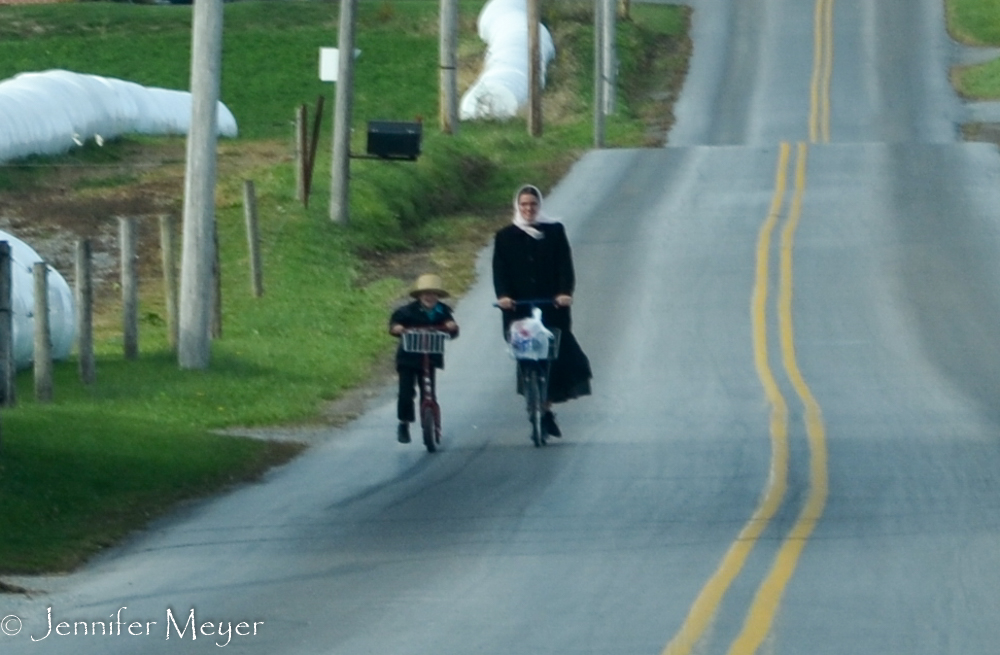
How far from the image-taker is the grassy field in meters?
12.8

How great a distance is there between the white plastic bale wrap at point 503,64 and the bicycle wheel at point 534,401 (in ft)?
82.7

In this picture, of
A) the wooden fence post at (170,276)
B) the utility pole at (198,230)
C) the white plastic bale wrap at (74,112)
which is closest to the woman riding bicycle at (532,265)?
the utility pole at (198,230)

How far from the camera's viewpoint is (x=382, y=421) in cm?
1623

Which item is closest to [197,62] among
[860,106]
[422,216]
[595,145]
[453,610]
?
[453,610]

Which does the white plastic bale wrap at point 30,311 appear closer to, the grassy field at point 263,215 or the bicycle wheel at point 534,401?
the grassy field at point 263,215

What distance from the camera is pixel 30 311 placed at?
1734 cm

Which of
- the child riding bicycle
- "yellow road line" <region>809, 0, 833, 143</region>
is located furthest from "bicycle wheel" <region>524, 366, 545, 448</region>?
"yellow road line" <region>809, 0, 833, 143</region>

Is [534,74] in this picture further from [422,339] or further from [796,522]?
[796,522]

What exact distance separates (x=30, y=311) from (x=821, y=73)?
34.7m

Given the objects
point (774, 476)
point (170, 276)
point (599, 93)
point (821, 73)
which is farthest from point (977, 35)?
point (774, 476)

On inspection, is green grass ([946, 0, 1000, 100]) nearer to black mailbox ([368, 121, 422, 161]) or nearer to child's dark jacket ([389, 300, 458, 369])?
black mailbox ([368, 121, 422, 161])

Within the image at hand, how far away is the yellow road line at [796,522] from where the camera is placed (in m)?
8.38

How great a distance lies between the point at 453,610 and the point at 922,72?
137 ft

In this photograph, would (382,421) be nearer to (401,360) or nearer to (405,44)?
(401,360)
